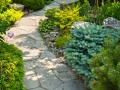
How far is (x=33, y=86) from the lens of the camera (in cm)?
457

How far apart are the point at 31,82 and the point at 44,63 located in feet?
2.31

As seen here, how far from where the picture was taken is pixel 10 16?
6855mm

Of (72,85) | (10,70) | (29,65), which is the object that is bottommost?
(72,85)

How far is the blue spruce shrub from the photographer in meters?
4.40

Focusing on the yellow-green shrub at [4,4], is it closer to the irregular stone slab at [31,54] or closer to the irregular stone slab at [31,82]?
the irregular stone slab at [31,54]

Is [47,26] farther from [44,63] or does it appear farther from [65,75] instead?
[65,75]

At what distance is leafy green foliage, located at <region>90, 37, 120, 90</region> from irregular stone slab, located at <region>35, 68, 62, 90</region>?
71.9 inches

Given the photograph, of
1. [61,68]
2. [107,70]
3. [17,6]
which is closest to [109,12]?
[61,68]

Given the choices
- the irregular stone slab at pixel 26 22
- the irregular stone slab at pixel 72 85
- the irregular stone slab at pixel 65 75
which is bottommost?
the irregular stone slab at pixel 72 85

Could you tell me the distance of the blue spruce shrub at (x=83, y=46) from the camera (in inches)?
173

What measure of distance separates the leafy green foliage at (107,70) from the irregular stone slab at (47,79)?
5.99ft

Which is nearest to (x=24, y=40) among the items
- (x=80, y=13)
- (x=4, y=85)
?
(x=80, y=13)

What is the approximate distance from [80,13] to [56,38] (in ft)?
4.22

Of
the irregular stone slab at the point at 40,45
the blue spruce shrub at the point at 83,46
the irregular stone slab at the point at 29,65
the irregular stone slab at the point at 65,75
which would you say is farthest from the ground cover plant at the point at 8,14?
the blue spruce shrub at the point at 83,46
